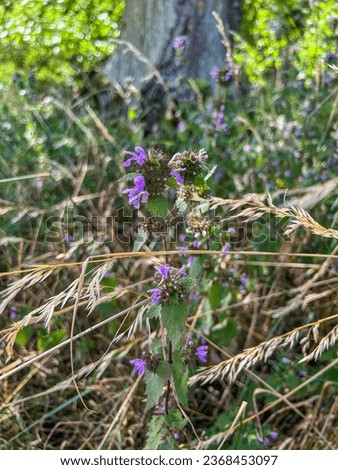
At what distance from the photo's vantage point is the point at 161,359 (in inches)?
60.5

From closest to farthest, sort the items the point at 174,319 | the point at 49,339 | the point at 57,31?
the point at 174,319 < the point at 49,339 < the point at 57,31

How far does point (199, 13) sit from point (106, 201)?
1.86m

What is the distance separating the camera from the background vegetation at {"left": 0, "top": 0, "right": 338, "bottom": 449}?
1837 millimetres

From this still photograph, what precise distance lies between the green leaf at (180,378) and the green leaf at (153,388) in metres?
0.03

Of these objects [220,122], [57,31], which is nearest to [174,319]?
[220,122]

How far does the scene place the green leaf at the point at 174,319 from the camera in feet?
4.60

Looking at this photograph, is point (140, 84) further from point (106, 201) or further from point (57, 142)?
point (106, 201)

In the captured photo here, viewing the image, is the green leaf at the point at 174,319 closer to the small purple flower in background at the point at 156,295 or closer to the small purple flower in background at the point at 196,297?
the small purple flower in background at the point at 156,295

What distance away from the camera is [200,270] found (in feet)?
6.18

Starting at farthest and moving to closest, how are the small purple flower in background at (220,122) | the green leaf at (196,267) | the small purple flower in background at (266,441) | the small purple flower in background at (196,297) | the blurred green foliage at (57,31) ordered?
1. the blurred green foliage at (57,31)
2. the small purple flower in background at (220,122)
3. the small purple flower in background at (196,297)
4. the small purple flower in background at (266,441)
5. the green leaf at (196,267)

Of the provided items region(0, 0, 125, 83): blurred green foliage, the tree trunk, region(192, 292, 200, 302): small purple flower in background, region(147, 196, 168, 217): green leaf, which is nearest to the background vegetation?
region(192, 292, 200, 302): small purple flower in background

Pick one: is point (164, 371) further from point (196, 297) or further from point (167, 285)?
point (196, 297)

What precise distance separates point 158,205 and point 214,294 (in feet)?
2.02
